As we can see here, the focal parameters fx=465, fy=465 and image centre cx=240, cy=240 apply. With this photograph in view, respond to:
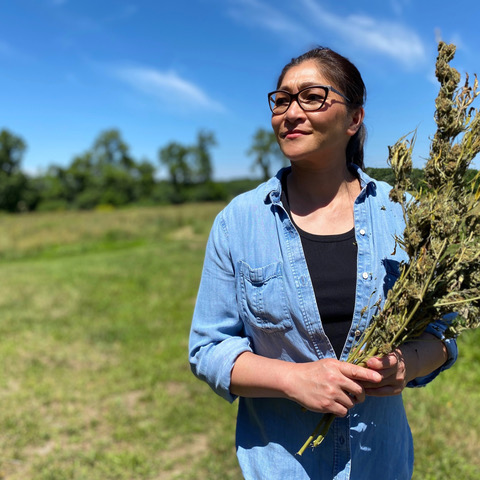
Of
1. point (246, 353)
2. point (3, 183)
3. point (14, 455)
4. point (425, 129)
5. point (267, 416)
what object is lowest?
point (14, 455)

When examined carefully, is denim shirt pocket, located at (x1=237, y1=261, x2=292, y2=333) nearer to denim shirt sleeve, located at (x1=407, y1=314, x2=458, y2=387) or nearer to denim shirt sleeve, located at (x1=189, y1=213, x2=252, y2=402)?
denim shirt sleeve, located at (x1=189, y1=213, x2=252, y2=402)

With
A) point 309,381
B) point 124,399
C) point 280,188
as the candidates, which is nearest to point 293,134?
point 280,188

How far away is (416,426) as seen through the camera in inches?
→ 149

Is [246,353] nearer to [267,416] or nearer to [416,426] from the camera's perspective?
[267,416]

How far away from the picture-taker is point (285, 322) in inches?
61.9

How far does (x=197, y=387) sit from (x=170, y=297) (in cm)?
375

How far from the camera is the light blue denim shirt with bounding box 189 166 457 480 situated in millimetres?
1576

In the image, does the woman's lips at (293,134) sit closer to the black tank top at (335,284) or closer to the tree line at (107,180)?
the black tank top at (335,284)

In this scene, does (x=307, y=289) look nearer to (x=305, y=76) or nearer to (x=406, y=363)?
(x=406, y=363)

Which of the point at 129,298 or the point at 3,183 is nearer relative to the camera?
the point at 129,298

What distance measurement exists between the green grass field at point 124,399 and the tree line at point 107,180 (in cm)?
5869

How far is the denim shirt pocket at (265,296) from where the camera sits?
157 centimetres

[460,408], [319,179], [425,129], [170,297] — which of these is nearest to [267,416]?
[319,179]

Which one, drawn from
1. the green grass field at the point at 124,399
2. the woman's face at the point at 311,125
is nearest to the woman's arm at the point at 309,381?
the woman's face at the point at 311,125
